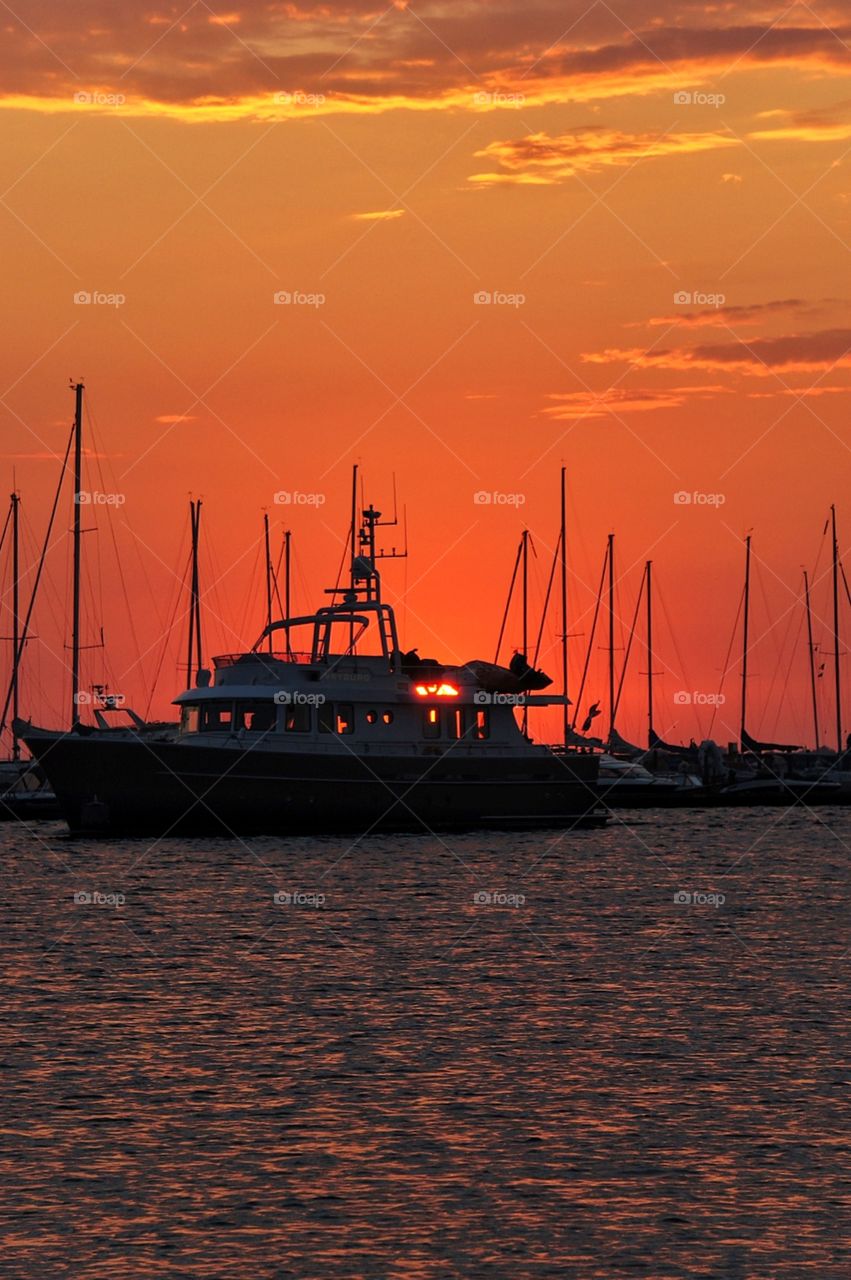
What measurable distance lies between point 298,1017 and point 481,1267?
1255 centimetres

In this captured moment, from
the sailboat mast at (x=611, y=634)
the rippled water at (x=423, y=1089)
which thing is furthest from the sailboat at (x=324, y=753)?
the sailboat mast at (x=611, y=634)

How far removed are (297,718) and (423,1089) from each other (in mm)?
38462

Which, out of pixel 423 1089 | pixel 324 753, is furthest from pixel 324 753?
pixel 423 1089

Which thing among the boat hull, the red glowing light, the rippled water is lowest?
the rippled water

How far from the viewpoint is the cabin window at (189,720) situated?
197 ft

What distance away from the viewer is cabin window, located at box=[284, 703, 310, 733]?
Answer: 58.9 m

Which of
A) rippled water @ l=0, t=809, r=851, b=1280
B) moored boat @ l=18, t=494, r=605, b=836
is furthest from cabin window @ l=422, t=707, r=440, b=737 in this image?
Answer: rippled water @ l=0, t=809, r=851, b=1280

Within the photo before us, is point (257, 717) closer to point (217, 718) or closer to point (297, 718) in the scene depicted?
point (297, 718)

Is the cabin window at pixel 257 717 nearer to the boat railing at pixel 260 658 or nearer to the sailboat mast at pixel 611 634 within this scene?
the boat railing at pixel 260 658

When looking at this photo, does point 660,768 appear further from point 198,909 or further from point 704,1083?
point 704,1083

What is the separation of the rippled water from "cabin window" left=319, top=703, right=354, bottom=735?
15.8m

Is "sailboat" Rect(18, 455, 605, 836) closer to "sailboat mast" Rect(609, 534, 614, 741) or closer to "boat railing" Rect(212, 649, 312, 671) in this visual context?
"boat railing" Rect(212, 649, 312, 671)

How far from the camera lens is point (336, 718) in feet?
197

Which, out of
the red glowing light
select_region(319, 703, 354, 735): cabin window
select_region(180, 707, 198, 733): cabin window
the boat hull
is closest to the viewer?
the boat hull
